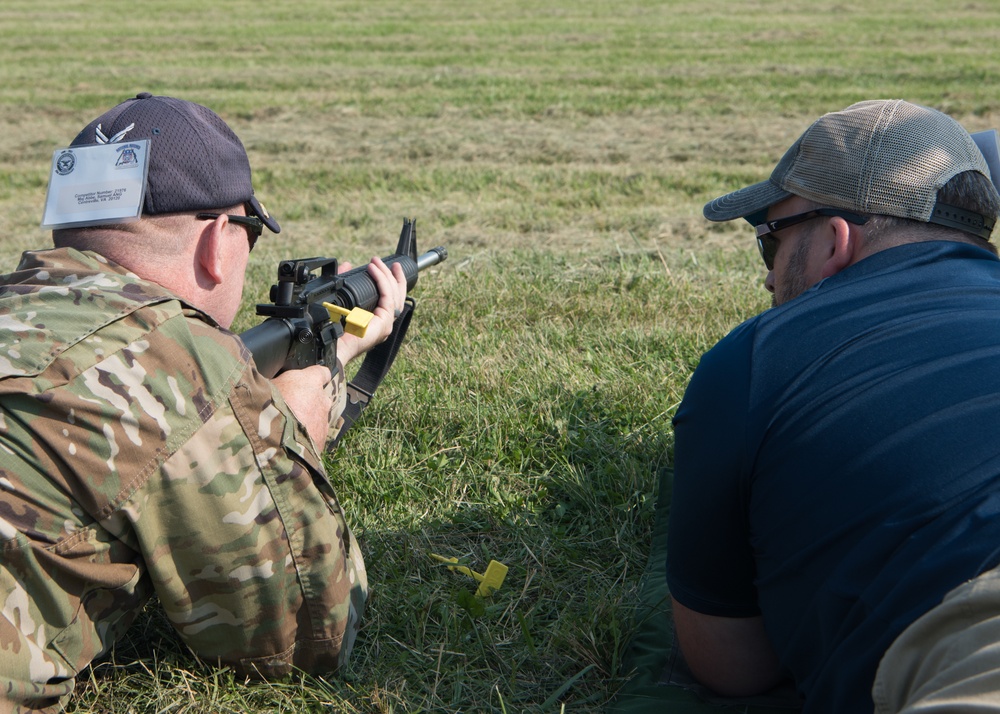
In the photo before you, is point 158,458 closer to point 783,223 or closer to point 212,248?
point 212,248

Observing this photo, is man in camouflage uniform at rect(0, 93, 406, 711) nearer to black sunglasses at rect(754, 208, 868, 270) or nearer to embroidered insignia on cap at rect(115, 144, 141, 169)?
embroidered insignia on cap at rect(115, 144, 141, 169)

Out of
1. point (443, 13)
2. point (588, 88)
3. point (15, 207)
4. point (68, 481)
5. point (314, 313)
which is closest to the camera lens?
point (68, 481)

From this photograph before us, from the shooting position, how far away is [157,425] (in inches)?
76.6

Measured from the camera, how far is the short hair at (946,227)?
2213 millimetres

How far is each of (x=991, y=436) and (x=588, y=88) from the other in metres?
12.1

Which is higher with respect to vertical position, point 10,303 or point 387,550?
point 10,303

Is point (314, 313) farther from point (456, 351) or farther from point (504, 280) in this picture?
point (504, 280)

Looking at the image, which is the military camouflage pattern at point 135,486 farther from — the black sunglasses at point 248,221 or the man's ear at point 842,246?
the man's ear at point 842,246

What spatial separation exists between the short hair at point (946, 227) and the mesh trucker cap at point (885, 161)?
0.02m

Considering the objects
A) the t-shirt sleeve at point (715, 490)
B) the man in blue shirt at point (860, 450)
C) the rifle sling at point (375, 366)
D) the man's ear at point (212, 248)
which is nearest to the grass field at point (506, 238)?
the rifle sling at point (375, 366)

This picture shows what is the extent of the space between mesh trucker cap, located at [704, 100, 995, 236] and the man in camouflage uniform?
142 cm

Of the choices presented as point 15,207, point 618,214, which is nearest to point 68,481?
point 618,214

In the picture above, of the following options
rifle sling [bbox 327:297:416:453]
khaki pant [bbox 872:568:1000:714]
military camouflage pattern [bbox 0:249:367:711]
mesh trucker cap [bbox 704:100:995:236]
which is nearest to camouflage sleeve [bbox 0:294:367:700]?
military camouflage pattern [bbox 0:249:367:711]

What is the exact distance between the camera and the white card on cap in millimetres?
2240
